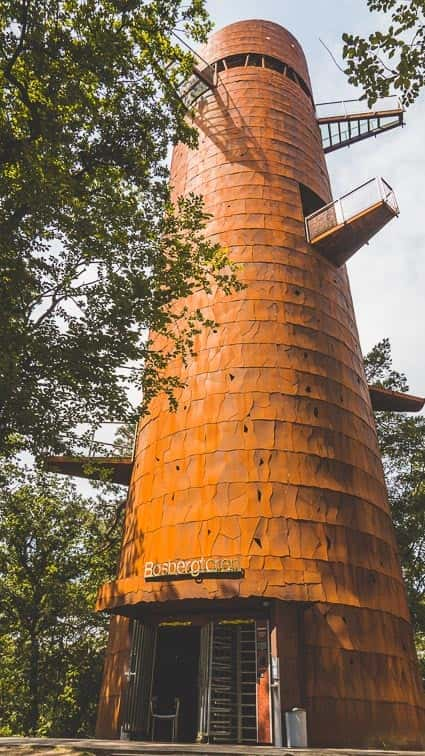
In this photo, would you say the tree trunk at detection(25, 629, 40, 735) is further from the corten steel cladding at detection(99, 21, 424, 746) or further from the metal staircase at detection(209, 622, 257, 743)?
the metal staircase at detection(209, 622, 257, 743)

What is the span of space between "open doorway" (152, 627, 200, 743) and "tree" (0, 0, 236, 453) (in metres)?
7.42

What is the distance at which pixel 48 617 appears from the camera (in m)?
24.0

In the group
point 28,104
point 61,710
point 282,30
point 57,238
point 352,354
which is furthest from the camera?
point 282,30

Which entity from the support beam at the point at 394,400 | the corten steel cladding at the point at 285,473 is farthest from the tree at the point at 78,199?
the support beam at the point at 394,400

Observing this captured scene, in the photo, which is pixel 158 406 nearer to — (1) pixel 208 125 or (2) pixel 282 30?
(1) pixel 208 125

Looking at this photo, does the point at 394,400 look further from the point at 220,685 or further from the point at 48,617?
the point at 48,617

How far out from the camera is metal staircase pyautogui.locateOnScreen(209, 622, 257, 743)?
12023mm

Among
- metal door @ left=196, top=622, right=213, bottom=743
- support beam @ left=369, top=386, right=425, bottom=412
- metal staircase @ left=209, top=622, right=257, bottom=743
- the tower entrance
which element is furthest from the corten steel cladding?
support beam @ left=369, top=386, right=425, bottom=412

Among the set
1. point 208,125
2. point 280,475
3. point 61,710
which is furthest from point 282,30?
point 61,710

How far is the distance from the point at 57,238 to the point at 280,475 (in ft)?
25.1

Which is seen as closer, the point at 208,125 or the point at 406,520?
the point at 208,125

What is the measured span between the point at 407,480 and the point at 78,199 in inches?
808

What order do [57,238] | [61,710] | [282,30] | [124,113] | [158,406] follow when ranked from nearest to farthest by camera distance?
[57,238], [124,113], [158,406], [61,710], [282,30]

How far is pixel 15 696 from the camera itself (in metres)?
24.9
